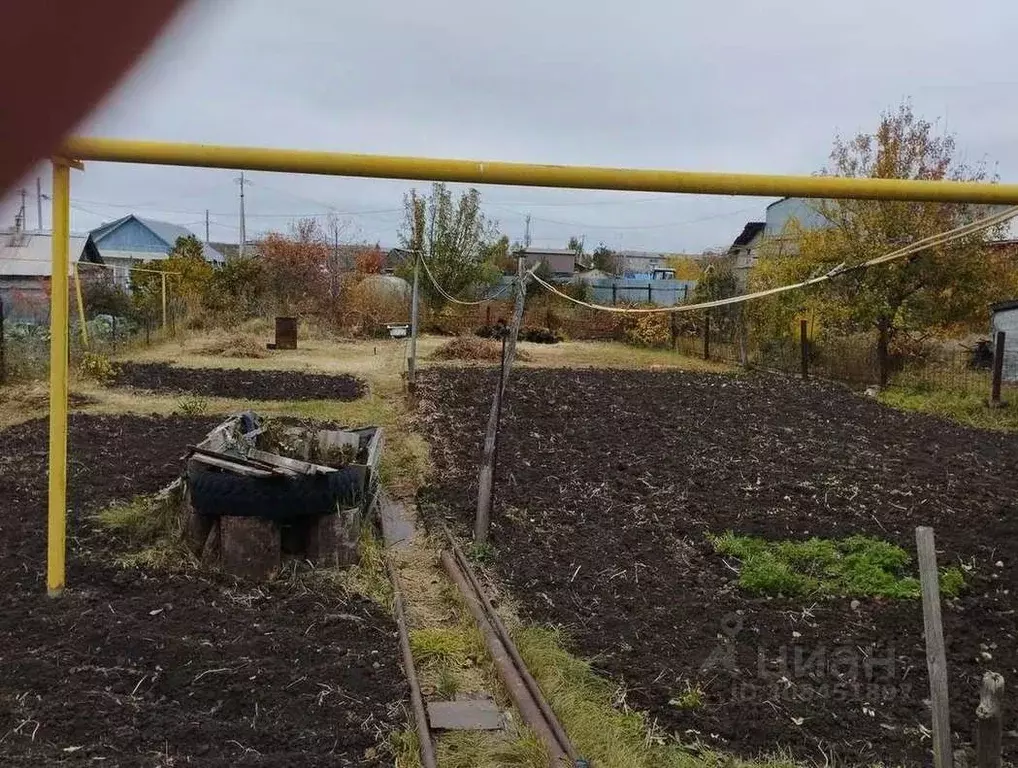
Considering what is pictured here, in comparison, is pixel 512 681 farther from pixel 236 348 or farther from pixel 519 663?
pixel 236 348

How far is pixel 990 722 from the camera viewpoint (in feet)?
6.44

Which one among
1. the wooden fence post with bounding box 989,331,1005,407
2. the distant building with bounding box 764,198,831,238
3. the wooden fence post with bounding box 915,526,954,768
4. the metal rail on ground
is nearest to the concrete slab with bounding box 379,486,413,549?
the metal rail on ground

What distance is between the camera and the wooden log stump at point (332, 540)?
4.84 meters

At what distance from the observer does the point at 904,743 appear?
3.14 metres

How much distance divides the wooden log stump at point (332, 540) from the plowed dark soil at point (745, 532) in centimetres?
93

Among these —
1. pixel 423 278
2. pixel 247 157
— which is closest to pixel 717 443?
pixel 247 157

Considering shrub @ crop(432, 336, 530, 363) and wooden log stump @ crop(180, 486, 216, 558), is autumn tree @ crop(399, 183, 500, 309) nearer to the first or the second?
shrub @ crop(432, 336, 530, 363)

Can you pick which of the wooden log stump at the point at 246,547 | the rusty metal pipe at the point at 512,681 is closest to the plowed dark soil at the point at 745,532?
the rusty metal pipe at the point at 512,681

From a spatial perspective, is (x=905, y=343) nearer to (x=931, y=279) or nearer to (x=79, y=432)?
(x=931, y=279)

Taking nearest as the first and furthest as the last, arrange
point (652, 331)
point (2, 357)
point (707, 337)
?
point (2, 357) < point (707, 337) < point (652, 331)

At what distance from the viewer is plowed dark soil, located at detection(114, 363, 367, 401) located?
40.7 ft

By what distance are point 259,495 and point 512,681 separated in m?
1.89

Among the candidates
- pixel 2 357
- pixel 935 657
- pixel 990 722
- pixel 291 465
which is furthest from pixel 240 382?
pixel 990 722

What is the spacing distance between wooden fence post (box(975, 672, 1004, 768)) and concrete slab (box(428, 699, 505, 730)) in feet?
5.75
